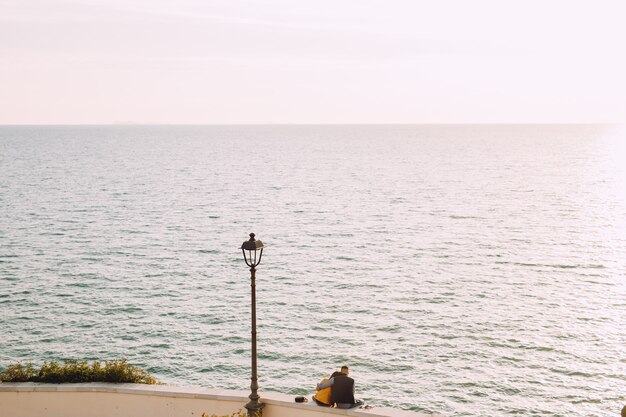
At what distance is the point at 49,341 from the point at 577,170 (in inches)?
4850

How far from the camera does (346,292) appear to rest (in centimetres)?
4244

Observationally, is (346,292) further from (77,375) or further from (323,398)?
(323,398)

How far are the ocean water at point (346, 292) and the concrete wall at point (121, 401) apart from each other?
1351cm

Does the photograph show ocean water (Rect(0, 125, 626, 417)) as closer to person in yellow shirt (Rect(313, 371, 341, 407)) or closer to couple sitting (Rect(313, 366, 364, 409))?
couple sitting (Rect(313, 366, 364, 409))

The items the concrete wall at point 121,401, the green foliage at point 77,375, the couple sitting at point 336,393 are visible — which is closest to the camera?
the couple sitting at point 336,393

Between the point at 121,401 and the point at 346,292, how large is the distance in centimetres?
2831

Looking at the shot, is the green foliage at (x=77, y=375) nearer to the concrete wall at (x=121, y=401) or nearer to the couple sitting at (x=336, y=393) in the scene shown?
the concrete wall at (x=121, y=401)

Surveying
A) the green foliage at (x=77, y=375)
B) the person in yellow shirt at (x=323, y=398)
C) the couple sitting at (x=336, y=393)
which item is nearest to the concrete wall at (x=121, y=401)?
the green foliage at (x=77, y=375)

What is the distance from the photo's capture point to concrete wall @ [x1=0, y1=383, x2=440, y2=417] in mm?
14617

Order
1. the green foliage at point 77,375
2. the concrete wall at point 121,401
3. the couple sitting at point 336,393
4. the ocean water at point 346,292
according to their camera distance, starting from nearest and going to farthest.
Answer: the couple sitting at point 336,393, the concrete wall at point 121,401, the green foliage at point 77,375, the ocean water at point 346,292

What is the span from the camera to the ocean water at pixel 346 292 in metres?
29.6

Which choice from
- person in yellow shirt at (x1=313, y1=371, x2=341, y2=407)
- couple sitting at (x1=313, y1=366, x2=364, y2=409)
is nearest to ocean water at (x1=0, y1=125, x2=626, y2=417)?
couple sitting at (x1=313, y1=366, x2=364, y2=409)

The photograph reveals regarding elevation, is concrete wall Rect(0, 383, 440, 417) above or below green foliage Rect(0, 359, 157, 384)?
below

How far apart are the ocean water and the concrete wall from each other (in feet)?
44.3
